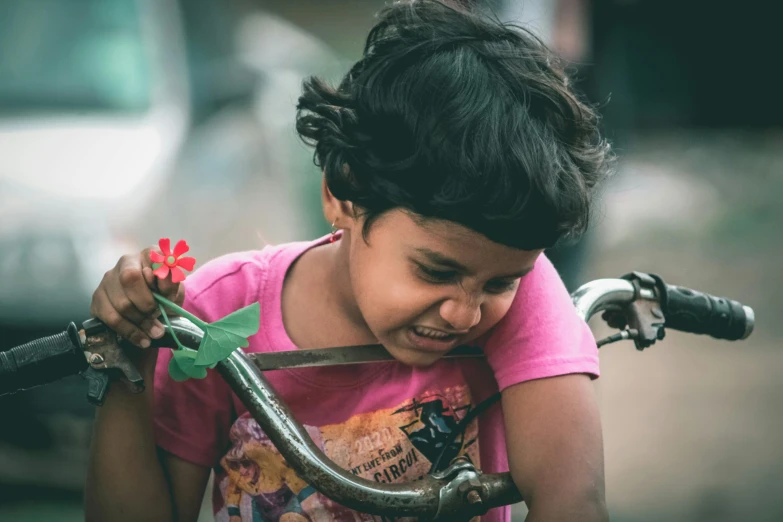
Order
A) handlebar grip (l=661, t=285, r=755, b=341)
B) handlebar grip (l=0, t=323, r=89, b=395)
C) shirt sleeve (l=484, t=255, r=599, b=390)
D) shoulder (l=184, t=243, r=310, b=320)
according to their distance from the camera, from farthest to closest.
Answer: handlebar grip (l=661, t=285, r=755, b=341)
shoulder (l=184, t=243, r=310, b=320)
shirt sleeve (l=484, t=255, r=599, b=390)
handlebar grip (l=0, t=323, r=89, b=395)

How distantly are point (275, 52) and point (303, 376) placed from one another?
407 centimetres

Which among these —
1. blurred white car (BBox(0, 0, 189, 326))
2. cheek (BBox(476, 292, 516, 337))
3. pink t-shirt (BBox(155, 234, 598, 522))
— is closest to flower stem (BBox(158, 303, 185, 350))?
pink t-shirt (BBox(155, 234, 598, 522))

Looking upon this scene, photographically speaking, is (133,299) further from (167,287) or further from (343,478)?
(343,478)

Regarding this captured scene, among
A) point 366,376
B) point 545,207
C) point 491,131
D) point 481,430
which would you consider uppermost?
point 491,131

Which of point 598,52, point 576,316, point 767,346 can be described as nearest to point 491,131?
point 576,316

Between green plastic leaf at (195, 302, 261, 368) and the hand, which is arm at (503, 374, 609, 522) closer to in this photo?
green plastic leaf at (195, 302, 261, 368)

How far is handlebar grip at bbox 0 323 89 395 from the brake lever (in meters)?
0.02

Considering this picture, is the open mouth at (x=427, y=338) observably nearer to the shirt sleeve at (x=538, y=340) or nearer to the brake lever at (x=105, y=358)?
the shirt sleeve at (x=538, y=340)

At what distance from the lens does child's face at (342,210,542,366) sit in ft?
5.11

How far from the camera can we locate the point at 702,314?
1.91 metres

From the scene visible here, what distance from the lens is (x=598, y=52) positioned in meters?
5.98

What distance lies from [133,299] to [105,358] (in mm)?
100

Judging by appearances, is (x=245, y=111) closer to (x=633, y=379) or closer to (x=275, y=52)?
(x=275, y=52)

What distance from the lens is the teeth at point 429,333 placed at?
1620 mm
